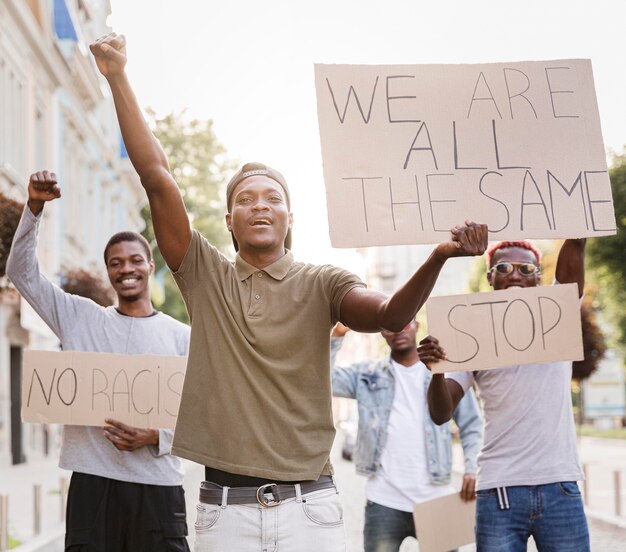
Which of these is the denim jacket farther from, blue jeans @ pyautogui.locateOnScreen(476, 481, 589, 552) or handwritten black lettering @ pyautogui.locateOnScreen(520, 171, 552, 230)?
handwritten black lettering @ pyautogui.locateOnScreen(520, 171, 552, 230)

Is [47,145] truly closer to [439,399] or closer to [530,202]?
[439,399]

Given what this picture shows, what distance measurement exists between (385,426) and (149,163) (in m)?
3.20

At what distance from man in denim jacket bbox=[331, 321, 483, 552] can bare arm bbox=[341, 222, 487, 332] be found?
2.44 metres

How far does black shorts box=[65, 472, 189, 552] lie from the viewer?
5027 mm

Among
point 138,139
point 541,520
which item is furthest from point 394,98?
point 541,520

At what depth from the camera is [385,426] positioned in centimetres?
625

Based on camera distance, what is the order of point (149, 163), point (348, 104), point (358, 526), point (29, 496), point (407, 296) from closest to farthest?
point (407, 296), point (149, 163), point (348, 104), point (358, 526), point (29, 496)

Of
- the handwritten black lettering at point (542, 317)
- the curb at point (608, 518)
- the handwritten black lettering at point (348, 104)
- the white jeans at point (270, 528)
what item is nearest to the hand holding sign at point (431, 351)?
the handwritten black lettering at point (542, 317)

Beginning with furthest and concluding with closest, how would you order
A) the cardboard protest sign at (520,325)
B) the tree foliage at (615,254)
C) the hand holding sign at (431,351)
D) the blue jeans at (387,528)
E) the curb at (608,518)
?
the tree foliage at (615,254) → the curb at (608,518) → the blue jeans at (387,528) → the cardboard protest sign at (520,325) → the hand holding sign at (431,351)

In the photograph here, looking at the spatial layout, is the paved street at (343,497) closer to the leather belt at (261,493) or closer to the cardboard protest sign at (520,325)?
the cardboard protest sign at (520,325)

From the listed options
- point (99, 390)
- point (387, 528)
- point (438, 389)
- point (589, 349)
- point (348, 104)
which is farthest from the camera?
point (589, 349)

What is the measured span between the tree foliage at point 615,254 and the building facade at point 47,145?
1632 cm

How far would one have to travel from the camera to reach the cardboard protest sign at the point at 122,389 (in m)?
5.41

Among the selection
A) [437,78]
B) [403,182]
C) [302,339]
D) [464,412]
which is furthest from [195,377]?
[464,412]
